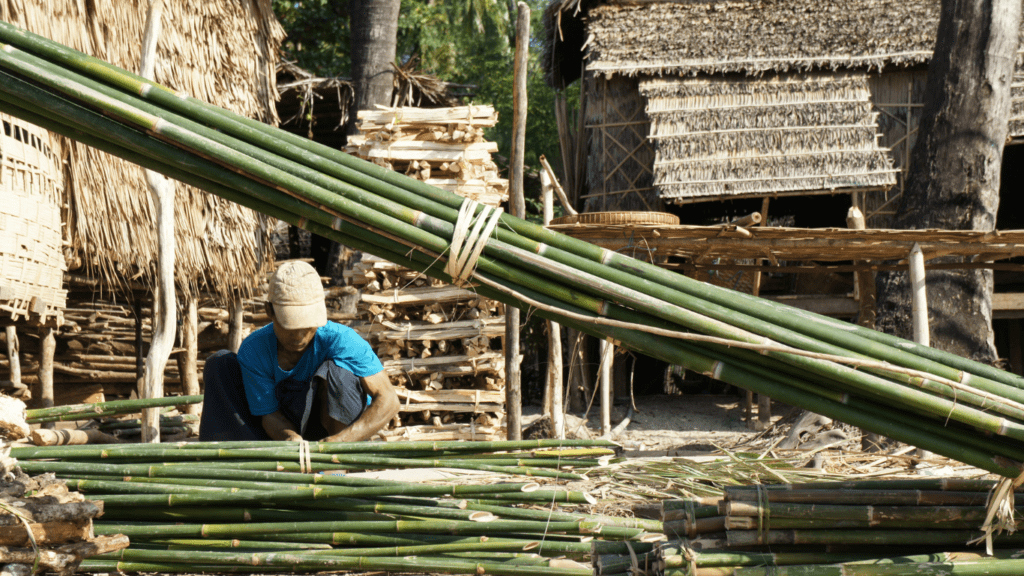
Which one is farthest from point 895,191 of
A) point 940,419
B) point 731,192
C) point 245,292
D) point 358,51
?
point 940,419

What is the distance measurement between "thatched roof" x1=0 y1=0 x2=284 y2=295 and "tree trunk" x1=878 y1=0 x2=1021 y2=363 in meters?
5.68

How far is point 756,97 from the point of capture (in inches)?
366

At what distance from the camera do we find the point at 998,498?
153 centimetres

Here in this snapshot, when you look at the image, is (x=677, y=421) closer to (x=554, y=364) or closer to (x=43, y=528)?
(x=554, y=364)

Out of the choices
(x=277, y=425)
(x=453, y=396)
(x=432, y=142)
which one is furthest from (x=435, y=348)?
(x=277, y=425)

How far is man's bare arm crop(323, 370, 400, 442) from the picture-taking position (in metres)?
3.33

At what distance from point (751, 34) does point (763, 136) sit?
5.12 ft

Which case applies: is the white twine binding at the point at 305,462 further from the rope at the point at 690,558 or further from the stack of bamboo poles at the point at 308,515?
the rope at the point at 690,558

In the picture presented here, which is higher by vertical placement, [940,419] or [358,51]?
[358,51]

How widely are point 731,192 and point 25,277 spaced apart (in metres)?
7.26

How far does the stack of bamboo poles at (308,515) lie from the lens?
7.00ft

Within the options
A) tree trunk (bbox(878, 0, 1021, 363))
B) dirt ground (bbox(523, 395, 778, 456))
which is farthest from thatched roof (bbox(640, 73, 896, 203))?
dirt ground (bbox(523, 395, 778, 456))

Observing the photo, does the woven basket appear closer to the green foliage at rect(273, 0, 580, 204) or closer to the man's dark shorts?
the man's dark shorts

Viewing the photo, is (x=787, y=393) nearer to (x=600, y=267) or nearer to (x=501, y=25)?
(x=600, y=267)
